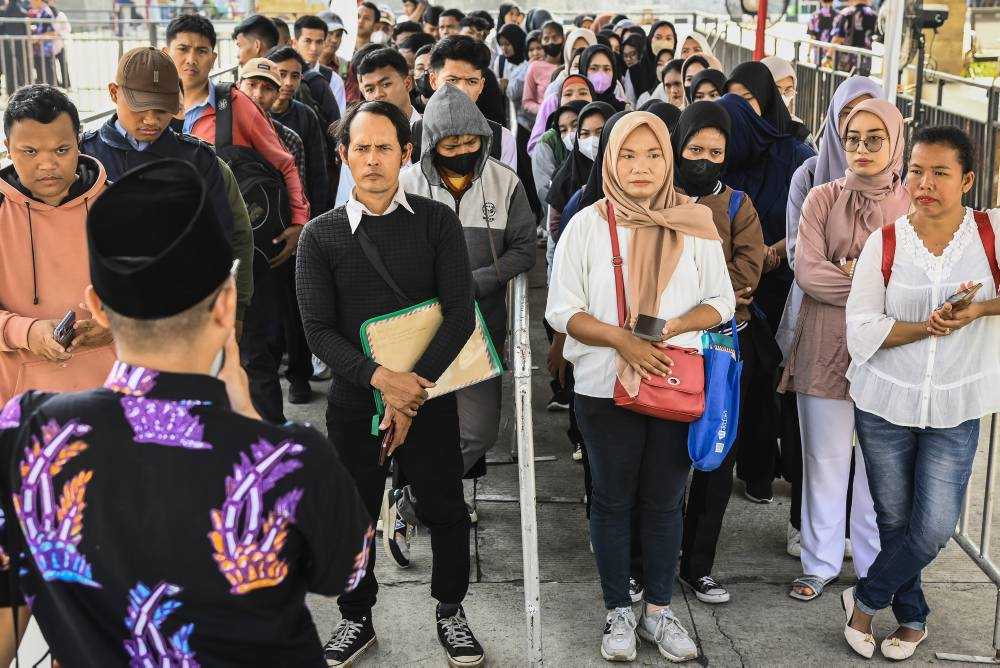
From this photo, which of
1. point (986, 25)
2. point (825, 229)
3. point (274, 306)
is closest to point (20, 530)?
point (825, 229)

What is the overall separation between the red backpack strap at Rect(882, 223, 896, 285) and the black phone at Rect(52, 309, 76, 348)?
2.70 meters

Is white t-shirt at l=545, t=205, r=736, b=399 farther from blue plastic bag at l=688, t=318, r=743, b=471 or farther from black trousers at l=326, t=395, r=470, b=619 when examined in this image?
black trousers at l=326, t=395, r=470, b=619

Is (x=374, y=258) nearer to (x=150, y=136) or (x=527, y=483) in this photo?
(x=527, y=483)

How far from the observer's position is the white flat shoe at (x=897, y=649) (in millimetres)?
4129

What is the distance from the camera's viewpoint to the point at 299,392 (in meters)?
7.02

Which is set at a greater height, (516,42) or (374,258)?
(516,42)

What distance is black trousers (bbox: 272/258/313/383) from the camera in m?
6.47

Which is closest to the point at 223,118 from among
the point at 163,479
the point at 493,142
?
the point at 493,142

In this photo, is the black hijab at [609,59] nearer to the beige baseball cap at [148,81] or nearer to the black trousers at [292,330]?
the black trousers at [292,330]

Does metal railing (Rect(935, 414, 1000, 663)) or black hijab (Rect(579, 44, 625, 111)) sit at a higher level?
black hijab (Rect(579, 44, 625, 111))

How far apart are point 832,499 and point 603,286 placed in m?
1.43

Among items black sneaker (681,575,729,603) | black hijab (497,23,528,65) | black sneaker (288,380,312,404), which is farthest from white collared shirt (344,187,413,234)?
black hijab (497,23,528,65)

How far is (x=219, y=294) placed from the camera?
1.92m

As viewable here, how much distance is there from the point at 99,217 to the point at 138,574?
0.59 m
